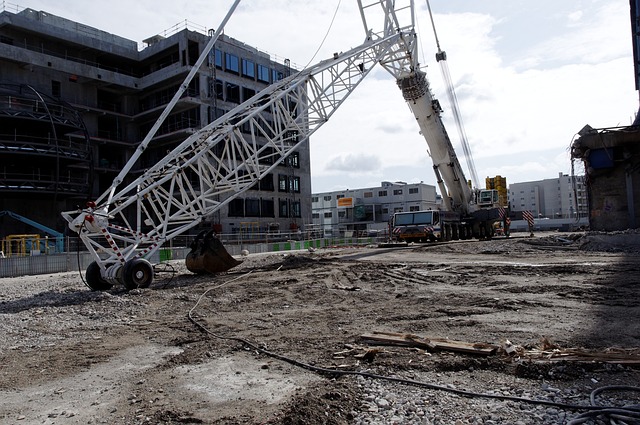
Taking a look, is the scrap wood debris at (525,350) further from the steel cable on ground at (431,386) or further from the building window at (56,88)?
the building window at (56,88)

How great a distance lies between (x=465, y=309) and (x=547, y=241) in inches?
780

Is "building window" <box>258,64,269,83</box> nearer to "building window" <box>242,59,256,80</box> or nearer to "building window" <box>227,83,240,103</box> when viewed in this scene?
"building window" <box>242,59,256,80</box>

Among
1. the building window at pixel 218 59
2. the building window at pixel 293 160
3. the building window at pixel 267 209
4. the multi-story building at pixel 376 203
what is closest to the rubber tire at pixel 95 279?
the building window at pixel 267 209

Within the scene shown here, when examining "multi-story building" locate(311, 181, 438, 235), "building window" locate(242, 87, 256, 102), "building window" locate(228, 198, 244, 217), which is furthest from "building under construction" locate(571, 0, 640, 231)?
"multi-story building" locate(311, 181, 438, 235)

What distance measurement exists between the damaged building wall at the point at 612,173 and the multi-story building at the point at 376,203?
6159 centimetres

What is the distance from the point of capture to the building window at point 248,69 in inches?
2183

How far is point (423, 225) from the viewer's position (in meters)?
30.8

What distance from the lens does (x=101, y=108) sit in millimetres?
53000

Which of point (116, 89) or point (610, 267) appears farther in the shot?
point (116, 89)

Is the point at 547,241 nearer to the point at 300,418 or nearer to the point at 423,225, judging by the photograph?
the point at 423,225

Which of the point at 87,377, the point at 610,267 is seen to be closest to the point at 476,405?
the point at 87,377

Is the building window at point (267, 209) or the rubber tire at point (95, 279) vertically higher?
the building window at point (267, 209)

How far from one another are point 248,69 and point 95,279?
1764 inches

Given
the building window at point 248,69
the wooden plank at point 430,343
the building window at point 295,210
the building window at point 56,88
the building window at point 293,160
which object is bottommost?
the wooden plank at point 430,343
